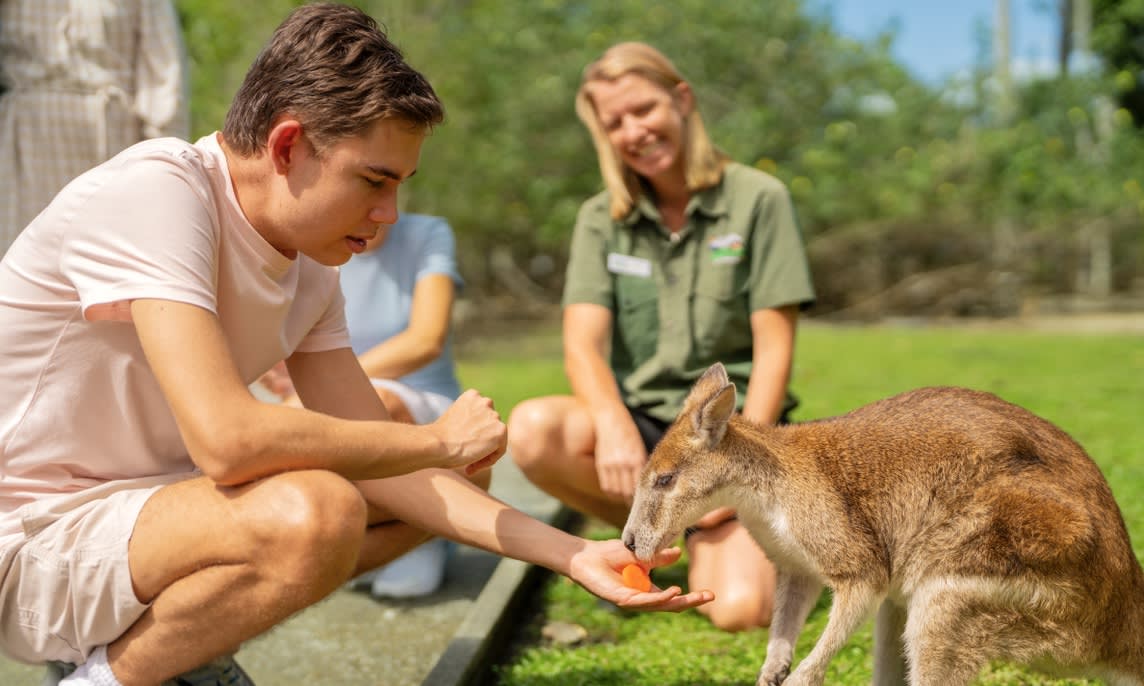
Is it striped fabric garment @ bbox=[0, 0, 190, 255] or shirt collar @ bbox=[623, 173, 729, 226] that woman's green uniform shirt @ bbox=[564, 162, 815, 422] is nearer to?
shirt collar @ bbox=[623, 173, 729, 226]

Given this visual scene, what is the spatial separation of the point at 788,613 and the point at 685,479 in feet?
1.25

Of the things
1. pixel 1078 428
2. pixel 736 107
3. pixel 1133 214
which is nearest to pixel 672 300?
pixel 1078 428

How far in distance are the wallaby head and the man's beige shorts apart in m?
1.09

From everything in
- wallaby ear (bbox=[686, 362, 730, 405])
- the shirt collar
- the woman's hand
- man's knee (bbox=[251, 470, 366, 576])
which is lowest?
the woman's hand

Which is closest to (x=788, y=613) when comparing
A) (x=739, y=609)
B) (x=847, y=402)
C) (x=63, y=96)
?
(x=739, y=609)

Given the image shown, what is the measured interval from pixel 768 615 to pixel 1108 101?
536 inches

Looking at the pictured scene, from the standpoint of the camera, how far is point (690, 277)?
3.96 m

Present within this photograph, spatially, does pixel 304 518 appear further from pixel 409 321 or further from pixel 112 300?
pixel 409 321

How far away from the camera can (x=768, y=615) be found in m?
3.52

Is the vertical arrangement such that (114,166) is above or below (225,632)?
above

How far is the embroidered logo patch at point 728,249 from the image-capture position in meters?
3.90

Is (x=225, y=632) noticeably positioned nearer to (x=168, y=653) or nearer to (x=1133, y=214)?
(x=168, y=653)

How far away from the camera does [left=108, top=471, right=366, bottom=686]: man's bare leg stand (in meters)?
2.13

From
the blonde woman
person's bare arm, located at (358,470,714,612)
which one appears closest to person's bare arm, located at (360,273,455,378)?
the blonde woman
